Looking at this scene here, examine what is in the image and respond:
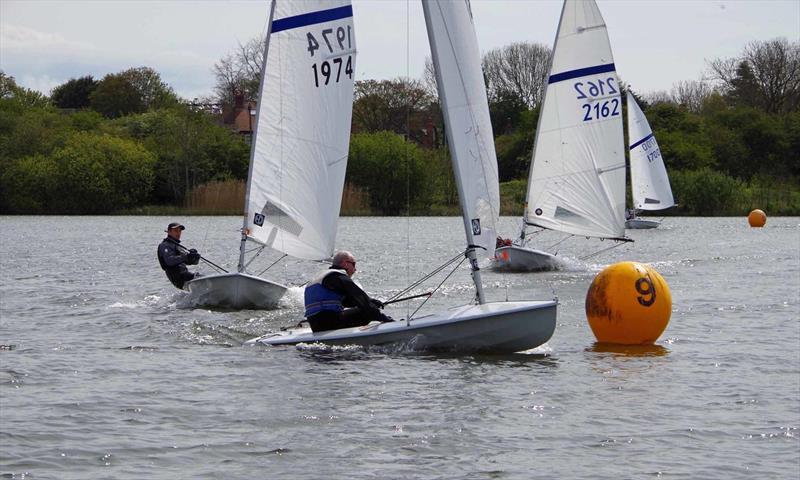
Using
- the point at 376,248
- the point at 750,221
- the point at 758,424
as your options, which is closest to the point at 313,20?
the point at 758,424

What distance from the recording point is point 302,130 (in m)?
16.9

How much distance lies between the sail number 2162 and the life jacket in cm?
1306

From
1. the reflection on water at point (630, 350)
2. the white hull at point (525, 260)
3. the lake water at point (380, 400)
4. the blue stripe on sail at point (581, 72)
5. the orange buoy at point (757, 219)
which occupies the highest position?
the blue stripe on sail at point (581, 72)

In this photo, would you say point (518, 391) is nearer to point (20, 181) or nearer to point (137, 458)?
point (137, 458)

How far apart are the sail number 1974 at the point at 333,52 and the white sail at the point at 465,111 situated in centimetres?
325

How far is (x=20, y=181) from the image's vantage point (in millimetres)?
65125

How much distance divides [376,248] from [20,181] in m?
34.9

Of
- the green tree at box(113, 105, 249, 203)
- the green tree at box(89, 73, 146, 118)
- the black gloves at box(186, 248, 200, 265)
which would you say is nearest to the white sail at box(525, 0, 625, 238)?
the black gloves at box(186, 248, 200, 265)

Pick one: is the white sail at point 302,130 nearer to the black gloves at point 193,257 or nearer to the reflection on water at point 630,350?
the black gloves at point 193,257

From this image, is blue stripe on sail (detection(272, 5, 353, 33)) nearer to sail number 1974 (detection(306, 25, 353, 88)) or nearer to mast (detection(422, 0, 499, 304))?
sail number 1974 (detection(306, 25, 353, 88))

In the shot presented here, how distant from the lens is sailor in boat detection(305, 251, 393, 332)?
13.4 metres

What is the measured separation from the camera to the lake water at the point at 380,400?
8969 mm

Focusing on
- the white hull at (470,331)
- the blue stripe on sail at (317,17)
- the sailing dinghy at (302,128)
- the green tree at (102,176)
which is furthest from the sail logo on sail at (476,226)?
the green tree at (102,176)

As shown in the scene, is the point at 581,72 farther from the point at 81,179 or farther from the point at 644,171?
the point at 81,179
